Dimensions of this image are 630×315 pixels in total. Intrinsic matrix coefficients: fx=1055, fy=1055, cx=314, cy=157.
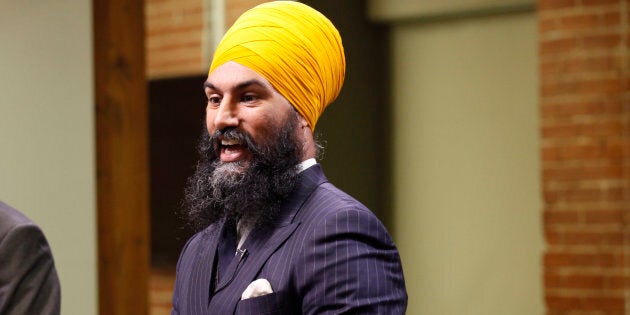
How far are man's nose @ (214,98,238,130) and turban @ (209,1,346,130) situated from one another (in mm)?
84

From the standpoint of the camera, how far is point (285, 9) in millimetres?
1963

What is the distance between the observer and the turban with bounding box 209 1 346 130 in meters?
1.87

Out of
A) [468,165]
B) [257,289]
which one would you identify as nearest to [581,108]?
[468,165]

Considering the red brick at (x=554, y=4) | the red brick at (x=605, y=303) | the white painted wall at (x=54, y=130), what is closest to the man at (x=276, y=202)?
the white painted wall at (x=54, y=130)

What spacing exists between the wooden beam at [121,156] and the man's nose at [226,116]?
1.96 m

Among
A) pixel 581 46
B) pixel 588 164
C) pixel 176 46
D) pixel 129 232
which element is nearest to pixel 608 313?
pixel 588 164

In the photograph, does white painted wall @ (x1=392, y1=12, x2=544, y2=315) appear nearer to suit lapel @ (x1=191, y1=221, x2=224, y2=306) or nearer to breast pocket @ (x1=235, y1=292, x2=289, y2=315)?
suit lapel @ (x1=191, y1=221, x2=224, y2=306)

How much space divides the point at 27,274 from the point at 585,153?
2.08 m

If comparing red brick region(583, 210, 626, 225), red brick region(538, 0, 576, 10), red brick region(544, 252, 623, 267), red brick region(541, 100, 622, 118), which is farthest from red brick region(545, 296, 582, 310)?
red brick region(538, 0, 576, 10)

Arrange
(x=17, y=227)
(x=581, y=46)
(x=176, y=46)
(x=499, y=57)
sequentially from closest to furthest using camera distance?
(x=17, y=227) → (x=581, y=46) → (x=499, y=57) → (x=176, y=46)

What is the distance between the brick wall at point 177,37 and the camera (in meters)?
5.12

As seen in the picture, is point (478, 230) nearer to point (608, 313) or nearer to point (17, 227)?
point (608, 313)

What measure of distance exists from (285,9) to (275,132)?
262mm

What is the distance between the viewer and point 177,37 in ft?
17.2
